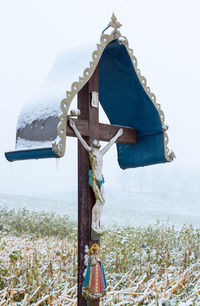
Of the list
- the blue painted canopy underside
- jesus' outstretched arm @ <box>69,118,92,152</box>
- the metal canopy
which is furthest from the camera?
the blue painted canopy underside

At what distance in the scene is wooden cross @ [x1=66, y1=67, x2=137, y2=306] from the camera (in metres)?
2.88

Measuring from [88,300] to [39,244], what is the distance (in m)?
2.53

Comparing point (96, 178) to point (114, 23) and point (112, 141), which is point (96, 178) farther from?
point (114, 23)

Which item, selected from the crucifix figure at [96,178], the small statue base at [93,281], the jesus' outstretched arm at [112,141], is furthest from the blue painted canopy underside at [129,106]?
the small statue base at [93,281]

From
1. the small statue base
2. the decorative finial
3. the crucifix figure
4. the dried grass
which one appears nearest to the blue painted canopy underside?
the decorative finial

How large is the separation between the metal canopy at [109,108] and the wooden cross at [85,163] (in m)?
0.21

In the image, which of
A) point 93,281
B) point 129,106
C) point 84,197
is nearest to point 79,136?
point 84,197

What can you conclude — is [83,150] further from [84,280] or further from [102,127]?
[84,280]

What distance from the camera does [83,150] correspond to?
2.96 metres

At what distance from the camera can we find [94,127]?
120 inches

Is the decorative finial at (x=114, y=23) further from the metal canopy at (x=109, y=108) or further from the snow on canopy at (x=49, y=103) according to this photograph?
the snow on canopy at (x=49, y=103)

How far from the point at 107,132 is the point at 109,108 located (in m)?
0.54

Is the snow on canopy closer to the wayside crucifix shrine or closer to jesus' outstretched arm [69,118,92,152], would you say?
the wayside crucifix shrine

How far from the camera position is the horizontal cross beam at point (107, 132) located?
291 cm
